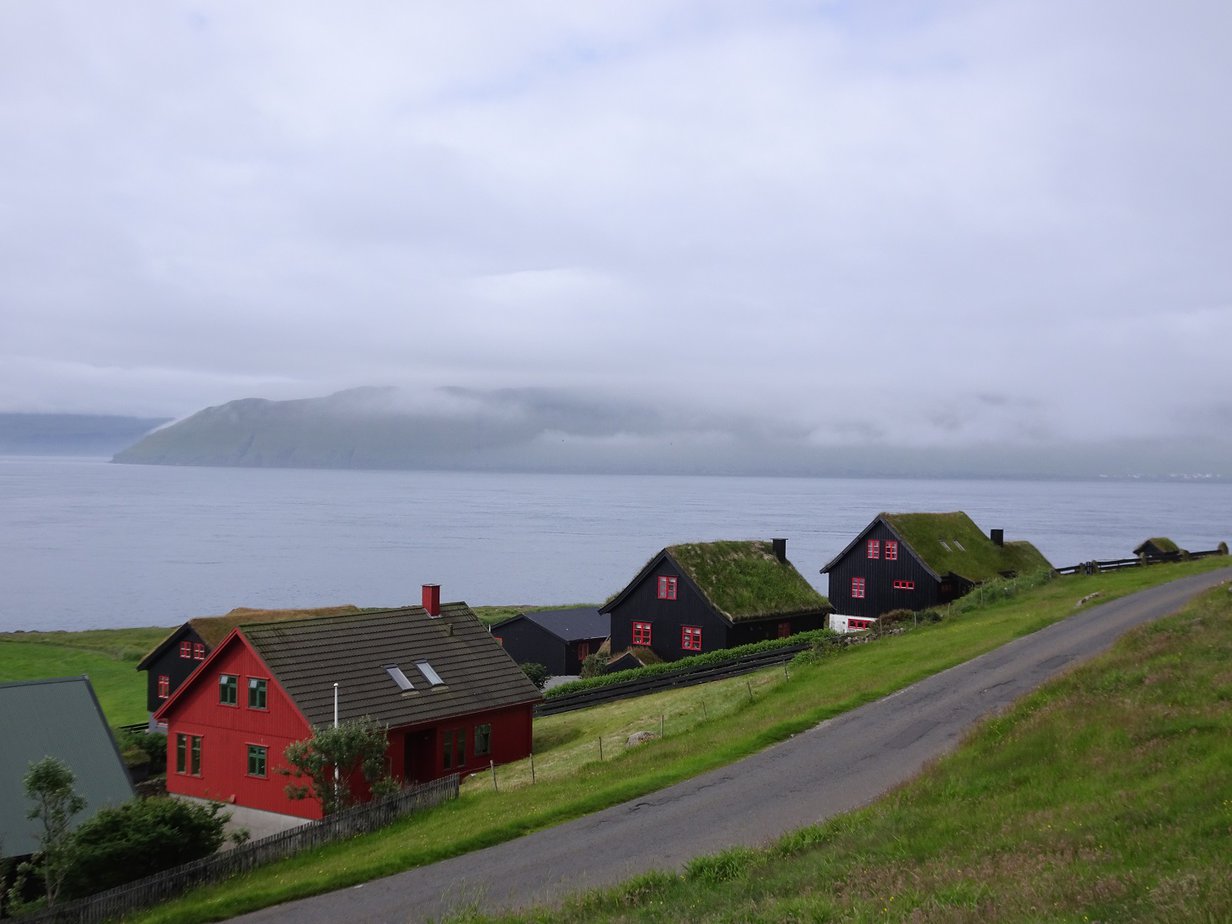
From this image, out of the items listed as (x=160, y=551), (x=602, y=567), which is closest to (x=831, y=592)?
(x=602, y=567)

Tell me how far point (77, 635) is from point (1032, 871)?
10054 cm

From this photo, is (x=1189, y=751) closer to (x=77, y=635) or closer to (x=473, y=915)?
(x=473, y=915)

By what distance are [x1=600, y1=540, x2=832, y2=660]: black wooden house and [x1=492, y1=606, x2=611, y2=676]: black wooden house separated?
16.0ft

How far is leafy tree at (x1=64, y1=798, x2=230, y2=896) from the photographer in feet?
75.4

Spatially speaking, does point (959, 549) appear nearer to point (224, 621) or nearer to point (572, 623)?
point (572, 623)

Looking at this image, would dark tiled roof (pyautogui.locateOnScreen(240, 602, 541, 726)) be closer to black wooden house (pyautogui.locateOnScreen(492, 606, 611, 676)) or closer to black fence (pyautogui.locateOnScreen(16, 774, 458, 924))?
black fence (pyautogui.locateOnScreen(16, 774, 458, 924))

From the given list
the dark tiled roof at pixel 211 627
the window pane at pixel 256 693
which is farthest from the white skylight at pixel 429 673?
the dark tiled roof at pixel 211 627

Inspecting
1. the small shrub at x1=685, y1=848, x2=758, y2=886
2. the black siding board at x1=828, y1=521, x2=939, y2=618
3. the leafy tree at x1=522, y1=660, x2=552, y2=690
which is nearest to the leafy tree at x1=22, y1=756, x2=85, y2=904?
the small shrub at x1=685, y1=848, x2=758, y2=886

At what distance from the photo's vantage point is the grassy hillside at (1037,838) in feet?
35.3

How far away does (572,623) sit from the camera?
69312 millimetres

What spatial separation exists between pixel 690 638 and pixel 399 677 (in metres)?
24.5

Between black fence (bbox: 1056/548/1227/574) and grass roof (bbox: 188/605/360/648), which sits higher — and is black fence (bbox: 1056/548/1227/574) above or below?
above

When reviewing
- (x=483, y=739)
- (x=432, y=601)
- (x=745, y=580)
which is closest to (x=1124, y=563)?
(x=745, y=580)

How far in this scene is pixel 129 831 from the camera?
2353 cm
